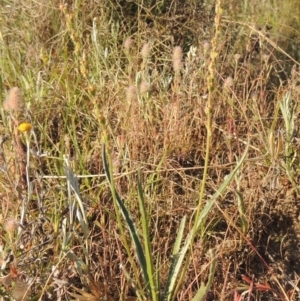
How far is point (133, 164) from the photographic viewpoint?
5.35 feet

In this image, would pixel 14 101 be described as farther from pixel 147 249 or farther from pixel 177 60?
pixel 177 60

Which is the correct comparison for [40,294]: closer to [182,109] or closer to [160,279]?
[160,279]

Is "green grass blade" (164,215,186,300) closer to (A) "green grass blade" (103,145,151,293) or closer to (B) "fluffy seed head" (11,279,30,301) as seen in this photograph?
(A) "green grass blade" (103,145,151,293)

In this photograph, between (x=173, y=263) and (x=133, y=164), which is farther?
(x=133, y=164)

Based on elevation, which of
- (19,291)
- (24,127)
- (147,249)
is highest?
(24,127)

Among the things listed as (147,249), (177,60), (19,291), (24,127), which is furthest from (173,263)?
(177,60)

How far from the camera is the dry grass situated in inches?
51.4

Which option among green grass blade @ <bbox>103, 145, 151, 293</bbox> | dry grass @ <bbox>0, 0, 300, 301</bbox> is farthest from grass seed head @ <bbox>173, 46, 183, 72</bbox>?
green grass blade @ <bbox>103, 145, 151, 293</bbox>

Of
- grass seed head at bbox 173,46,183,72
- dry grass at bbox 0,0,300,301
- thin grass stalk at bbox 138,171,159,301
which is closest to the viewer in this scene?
thin grass stalk at bbox 138,171,159,301

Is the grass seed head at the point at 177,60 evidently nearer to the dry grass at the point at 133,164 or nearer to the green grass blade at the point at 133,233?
the dry grass at the point at 133,164

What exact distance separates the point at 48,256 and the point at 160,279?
0.86 feet

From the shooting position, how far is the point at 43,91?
6.34ft

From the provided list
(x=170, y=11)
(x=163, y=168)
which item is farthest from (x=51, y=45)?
(x=163, y=168)

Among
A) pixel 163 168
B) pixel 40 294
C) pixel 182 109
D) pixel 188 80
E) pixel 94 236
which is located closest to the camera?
A: pixel 40 294
